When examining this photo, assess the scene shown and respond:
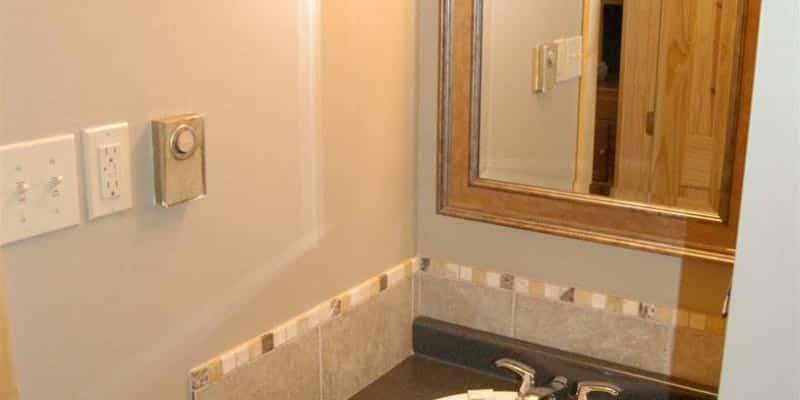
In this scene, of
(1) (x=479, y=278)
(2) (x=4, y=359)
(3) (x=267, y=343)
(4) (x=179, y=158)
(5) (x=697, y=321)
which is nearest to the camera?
(2) (x=4, y=359)

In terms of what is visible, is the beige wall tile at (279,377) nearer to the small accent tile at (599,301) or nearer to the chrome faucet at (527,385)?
the chrome faucet at (527,385)

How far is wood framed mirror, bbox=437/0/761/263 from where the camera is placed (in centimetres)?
155

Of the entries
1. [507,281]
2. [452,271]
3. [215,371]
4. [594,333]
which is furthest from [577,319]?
[215,371]

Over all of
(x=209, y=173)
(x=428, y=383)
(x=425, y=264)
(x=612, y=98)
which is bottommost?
(x=428, y=383)

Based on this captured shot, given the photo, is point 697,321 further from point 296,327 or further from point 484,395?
point 296,327

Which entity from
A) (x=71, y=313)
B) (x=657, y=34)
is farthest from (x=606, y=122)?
(x=71, y=313)

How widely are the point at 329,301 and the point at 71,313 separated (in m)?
0.57

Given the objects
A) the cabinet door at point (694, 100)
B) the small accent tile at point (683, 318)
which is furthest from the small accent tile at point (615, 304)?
the cabinet door at point (694, 100)

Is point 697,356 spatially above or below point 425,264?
below

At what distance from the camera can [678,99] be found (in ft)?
5.18

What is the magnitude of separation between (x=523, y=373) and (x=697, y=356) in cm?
31

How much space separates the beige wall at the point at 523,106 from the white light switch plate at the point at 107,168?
77cm

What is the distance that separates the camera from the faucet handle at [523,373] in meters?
1.64

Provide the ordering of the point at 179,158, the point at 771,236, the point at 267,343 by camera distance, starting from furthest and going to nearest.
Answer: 1. the point at 267,343
2. the point at 179,158
3. the point at 771,236
